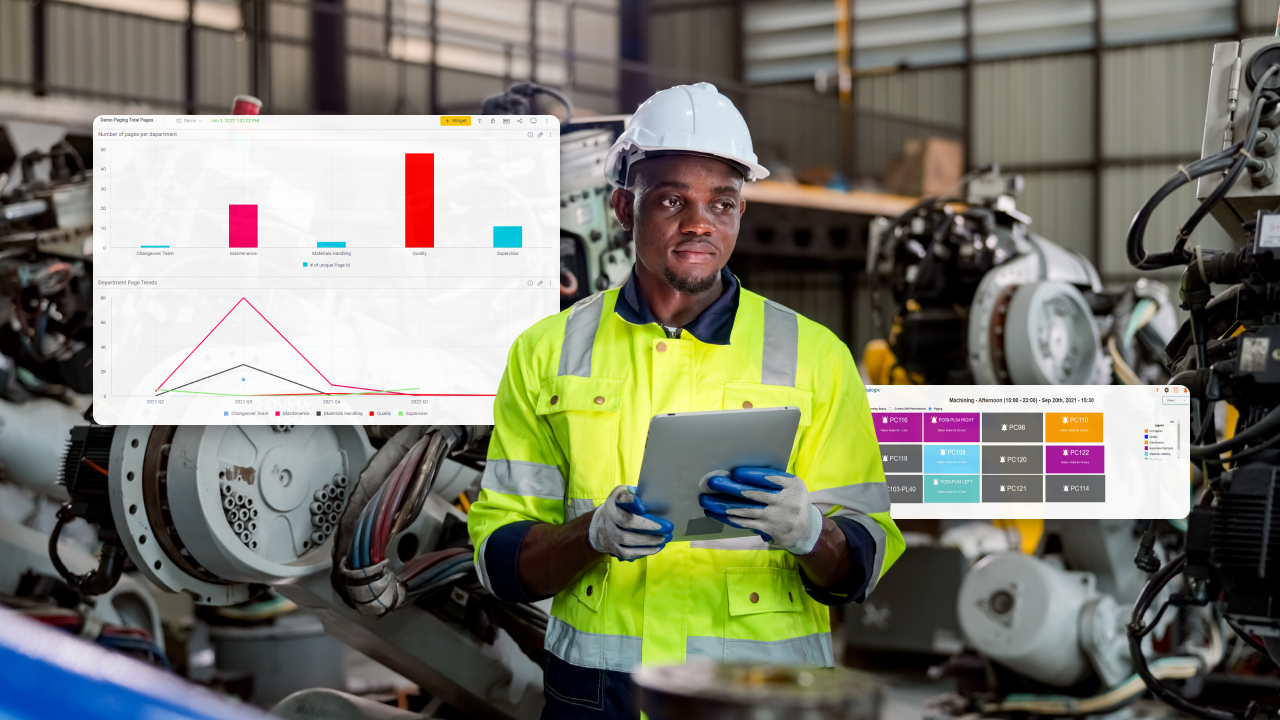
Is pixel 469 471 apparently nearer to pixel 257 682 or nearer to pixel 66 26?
pixel 257 682

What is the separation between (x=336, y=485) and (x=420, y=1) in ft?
44.3

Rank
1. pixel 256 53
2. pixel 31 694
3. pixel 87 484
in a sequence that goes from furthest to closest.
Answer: pixel 256 53 → pixel 87 484 → pixel 31 694

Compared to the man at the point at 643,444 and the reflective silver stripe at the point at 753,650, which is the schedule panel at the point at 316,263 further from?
the reflective silver stripe at the point at 753,650

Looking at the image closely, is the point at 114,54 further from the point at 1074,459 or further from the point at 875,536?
the point at 875,536

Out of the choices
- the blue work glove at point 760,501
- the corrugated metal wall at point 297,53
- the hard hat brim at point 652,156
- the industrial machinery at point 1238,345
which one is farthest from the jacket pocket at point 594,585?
the corrugated metal wall at point 297,53

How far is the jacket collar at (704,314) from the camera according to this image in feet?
8.05

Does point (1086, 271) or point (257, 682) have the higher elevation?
point (1086, 271)

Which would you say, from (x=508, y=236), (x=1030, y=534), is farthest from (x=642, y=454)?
(x=1030, y=534)

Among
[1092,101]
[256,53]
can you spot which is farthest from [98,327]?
[1092,101]

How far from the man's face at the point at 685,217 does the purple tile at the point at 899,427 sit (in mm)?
938

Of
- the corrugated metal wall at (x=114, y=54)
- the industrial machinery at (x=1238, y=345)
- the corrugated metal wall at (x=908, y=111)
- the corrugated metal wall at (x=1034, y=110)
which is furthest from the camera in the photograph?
the corrugated metal wall at (x=908, y=111)

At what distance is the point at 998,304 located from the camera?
18.1 feet

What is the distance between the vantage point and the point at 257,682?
660 centimetres

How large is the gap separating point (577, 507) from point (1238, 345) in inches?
62.4
